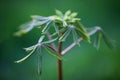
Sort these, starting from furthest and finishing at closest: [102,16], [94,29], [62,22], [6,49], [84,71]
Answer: [102,16] < [6,49] < [84,71] < [94,29] < [62,22]

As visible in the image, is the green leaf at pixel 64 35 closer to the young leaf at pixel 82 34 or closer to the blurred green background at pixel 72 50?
the young leaf at pixel 82 34

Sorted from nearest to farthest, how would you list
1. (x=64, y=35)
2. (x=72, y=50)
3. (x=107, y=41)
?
(x=64, y=35), (x=107, y=41), (x=72, y=50)

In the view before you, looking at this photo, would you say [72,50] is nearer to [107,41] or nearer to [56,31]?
[107,41]

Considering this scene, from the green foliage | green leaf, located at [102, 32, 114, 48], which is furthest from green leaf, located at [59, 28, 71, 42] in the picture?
green leaf, located at [102, 32, 114, 48]

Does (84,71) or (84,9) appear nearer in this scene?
(84,71)

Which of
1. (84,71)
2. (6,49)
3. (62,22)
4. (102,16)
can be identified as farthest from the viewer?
(102,16)

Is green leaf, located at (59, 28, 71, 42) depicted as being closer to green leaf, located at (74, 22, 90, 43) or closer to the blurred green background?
green leaf, located at (74, 22, 90, 43)

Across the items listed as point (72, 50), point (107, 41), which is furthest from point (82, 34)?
point (72, 50)

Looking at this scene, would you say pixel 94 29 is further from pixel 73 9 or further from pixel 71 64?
pixel 73 9

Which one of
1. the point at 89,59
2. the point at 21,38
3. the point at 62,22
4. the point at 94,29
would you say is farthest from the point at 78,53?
the point at 62,22
